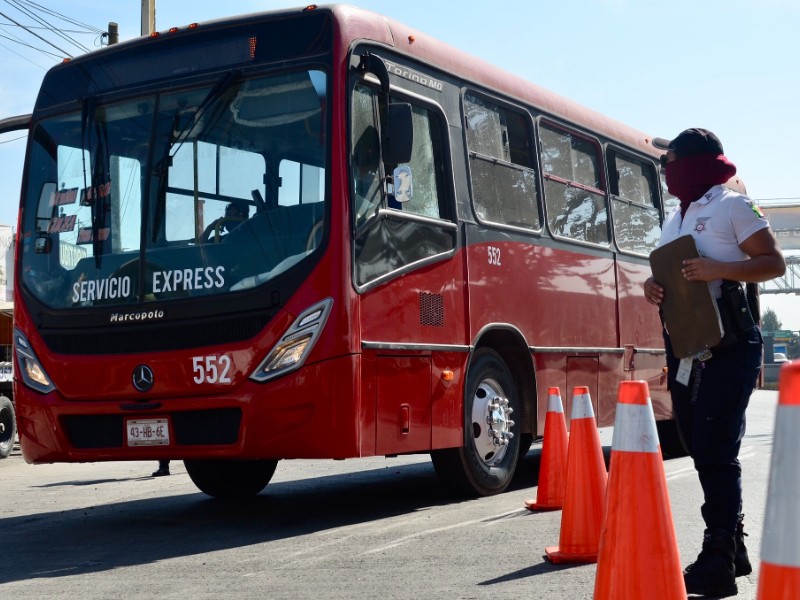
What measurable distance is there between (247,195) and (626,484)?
403 centimetres

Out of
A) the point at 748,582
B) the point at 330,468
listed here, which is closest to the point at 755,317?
the point at 748,582

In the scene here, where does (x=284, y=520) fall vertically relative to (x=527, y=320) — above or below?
below

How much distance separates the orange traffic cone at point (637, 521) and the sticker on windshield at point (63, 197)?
512cm

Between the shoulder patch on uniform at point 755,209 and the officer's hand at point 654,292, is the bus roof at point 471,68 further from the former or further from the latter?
the shoulder patch on uniform at point 755,209

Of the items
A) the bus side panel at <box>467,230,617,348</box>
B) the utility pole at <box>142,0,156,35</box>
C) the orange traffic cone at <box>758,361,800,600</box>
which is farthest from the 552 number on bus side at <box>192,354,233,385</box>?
the utility pole at <box>142,0,156,35</box>

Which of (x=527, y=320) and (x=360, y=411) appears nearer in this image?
(x=360, y=411)

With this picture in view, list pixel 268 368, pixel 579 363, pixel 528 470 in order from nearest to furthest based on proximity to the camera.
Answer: pixel 268 368 < pixel 579 363 < pixel 528 470

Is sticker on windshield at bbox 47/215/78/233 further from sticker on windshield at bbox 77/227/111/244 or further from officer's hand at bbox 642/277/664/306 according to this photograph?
officer's hand at bbox 642/277/664/306

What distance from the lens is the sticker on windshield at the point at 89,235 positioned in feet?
26.2

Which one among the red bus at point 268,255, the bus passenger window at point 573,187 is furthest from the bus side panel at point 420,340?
the bus passenger window at point 573,187

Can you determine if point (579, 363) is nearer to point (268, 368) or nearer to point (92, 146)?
point (268, 368)

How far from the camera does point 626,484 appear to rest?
4.26m

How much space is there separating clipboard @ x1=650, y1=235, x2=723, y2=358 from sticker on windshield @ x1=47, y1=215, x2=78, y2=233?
456cm

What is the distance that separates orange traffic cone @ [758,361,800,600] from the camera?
263 cm
